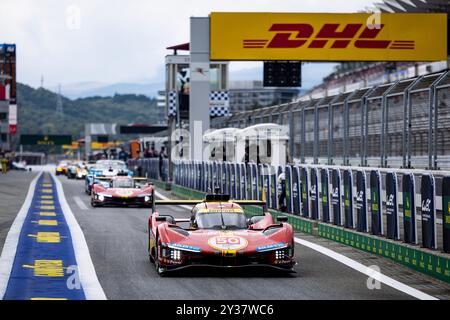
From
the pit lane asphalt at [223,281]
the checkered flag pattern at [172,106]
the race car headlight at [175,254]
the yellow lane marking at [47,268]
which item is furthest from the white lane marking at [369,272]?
the checkered flag pattern at [172,106]

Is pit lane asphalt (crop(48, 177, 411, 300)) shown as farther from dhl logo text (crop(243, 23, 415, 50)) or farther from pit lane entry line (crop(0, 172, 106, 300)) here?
dhl logo text (crop(243, 23, 415, 50))

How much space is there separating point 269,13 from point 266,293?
2339cm

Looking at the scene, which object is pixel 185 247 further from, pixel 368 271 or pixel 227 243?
pixel 368 271

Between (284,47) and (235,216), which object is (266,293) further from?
(284,47)

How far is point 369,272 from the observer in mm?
13898

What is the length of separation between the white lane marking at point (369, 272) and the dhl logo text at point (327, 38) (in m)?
16.5

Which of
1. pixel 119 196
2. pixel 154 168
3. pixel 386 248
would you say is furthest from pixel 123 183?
pixel 154 168

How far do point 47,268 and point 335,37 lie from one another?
22062 mm

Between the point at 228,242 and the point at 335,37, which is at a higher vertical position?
the point at 335,37

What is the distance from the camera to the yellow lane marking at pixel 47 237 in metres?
18.0

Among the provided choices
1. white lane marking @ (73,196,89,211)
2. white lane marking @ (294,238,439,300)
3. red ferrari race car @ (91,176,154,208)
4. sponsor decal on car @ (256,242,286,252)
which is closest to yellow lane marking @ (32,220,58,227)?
white lane marking @ (73,196,89,211)
